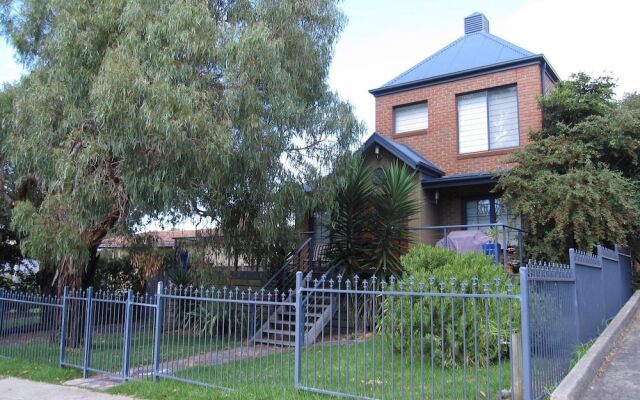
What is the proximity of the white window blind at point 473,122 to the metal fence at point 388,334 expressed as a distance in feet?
17.1

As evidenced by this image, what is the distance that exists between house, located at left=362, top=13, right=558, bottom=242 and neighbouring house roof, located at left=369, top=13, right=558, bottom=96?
3cm

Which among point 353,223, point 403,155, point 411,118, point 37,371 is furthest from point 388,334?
point 411,118

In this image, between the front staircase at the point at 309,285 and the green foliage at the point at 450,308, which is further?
the front staircase at the point at 309,285

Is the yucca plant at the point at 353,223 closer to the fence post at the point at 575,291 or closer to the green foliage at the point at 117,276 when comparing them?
the fence post at the point at 575,291

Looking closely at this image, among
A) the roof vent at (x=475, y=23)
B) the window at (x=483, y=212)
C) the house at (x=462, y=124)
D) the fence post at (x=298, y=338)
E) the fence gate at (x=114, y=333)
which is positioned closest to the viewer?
the fence post at (x=298, y=338)

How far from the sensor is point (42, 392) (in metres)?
7.53

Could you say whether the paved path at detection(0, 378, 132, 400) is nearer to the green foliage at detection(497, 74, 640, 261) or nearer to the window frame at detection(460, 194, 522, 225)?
the green foliage at detection(497, 74, 640, 261)

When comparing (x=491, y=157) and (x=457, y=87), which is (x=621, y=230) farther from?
(x=457, y=87)

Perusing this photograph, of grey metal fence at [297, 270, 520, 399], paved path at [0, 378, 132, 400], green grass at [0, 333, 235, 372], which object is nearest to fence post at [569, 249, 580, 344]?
grey metal fence at [297, 270, 520, 399]

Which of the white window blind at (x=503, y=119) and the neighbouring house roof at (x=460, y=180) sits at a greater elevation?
the white window blind at (x=503, y=119)

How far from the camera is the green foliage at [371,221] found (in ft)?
37.2

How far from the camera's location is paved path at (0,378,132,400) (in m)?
7.16

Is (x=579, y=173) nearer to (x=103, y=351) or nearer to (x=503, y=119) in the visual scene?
(x=503, y=119)

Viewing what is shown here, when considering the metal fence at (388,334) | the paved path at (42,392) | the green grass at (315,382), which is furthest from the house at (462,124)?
the paved path at (42,392)
